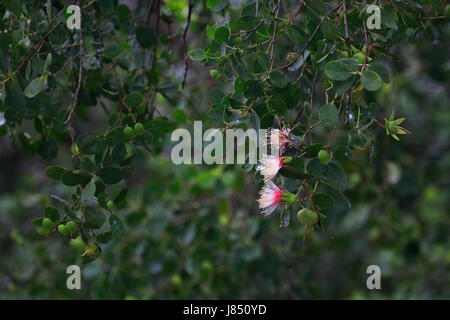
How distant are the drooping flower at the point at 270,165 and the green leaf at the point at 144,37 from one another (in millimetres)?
620

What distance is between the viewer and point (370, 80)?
39.7 inches

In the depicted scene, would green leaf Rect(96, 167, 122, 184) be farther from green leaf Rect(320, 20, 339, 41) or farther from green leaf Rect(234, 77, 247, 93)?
green leaf Rect(320, 20, 339, 41)

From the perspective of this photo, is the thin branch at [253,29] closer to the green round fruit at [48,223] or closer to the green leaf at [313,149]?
the green leaf at [313,149]

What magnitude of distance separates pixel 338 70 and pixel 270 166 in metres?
0.23

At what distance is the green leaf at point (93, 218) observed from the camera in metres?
1.19

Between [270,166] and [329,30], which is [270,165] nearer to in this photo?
[270,166]

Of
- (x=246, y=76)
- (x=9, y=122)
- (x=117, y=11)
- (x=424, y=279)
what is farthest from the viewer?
(x=424, y=279)

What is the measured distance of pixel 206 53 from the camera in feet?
3.94

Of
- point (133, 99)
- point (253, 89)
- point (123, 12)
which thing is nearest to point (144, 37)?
point (123, 12)

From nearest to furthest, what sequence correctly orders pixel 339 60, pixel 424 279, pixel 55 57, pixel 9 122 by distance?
pixel 339 60 < pixel 55 57 < pixel 9 122 < pixel 424 279

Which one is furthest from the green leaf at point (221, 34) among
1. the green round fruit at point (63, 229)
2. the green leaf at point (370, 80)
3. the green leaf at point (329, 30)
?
the green round fruit at point (63, 229)
